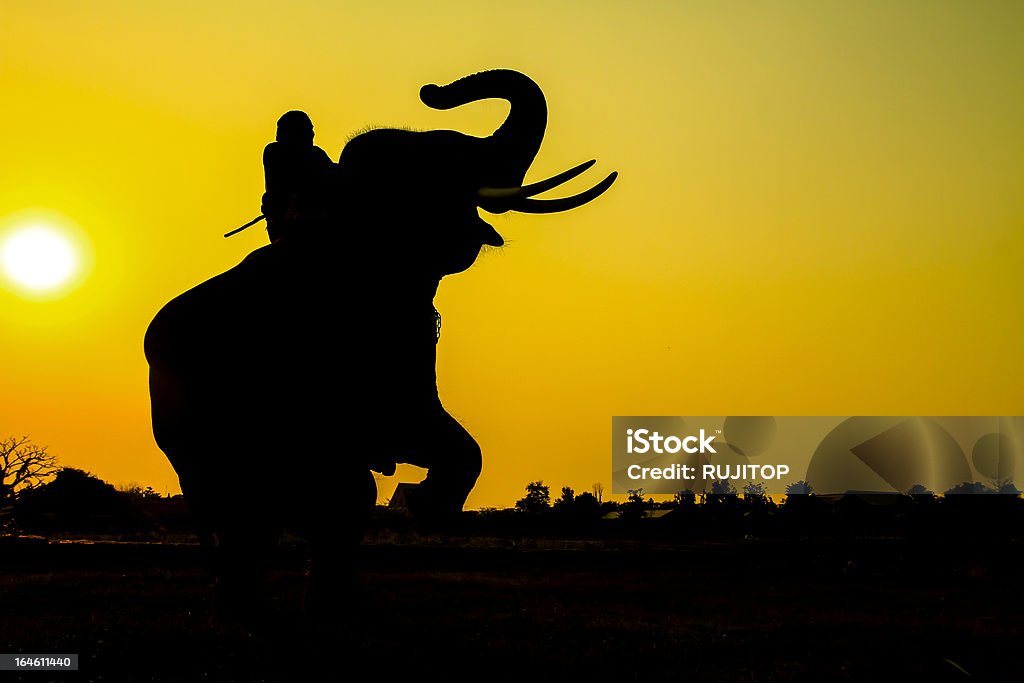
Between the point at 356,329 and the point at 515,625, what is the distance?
17.1 ft

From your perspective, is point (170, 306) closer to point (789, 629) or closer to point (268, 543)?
point (268, 543)

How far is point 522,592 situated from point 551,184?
35.9 ft

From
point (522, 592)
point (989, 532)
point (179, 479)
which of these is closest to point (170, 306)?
point (179, 479)

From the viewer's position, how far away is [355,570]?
27.7ft

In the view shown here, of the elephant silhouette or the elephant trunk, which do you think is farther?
the elephant trunk

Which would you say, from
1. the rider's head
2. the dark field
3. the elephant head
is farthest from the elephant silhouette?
the dark field

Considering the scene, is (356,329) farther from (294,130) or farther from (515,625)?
(515,625)

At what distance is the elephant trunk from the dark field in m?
3.15

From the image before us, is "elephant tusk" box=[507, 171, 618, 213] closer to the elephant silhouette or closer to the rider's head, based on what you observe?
the elephant silhouette

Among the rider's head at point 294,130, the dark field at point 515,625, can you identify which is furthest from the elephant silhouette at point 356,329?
the dark field at point 515,625

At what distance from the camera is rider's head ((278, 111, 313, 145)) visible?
→ 27.6 feet

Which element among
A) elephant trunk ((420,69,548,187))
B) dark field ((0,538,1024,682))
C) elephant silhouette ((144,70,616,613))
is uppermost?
elephant trunk ((420,69,548,187))

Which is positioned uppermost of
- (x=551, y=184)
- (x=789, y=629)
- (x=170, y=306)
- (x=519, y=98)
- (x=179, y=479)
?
(x=519, y=98)

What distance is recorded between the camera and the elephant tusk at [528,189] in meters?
7.55
